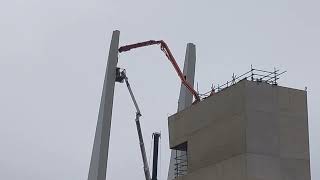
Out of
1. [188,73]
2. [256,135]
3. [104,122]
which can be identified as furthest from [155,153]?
[256,135]

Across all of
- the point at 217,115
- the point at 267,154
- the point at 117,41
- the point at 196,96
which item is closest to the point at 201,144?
the point at 217,115

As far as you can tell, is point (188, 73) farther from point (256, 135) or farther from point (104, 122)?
point (256, 135)

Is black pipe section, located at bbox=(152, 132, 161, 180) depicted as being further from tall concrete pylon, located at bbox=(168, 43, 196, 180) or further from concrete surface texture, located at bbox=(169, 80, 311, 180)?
concrete surface texture, located at bbox=(169, 80, 311, 180)

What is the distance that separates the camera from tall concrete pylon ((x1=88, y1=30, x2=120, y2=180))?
64.1 metres

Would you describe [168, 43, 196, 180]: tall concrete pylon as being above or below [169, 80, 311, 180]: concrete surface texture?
above

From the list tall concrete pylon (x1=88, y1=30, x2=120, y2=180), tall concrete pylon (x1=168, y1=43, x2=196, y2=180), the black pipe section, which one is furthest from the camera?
the black pipe section

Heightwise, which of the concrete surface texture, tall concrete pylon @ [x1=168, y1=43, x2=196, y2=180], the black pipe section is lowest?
the concrete surface texture

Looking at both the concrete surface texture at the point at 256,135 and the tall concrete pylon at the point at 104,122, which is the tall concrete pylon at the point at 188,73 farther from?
the concrete surface texture at the point at 256,135

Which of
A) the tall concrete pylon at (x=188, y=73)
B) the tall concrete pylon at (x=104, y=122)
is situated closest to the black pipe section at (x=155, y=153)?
the tall concrete pylon at (x=188, y=73)

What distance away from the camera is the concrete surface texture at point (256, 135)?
44000 mm

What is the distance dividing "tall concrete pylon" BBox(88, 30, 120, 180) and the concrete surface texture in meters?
18.0

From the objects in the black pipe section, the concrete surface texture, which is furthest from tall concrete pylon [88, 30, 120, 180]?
the concrete surface texture

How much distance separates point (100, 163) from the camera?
210 feet

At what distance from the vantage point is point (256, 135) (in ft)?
146
